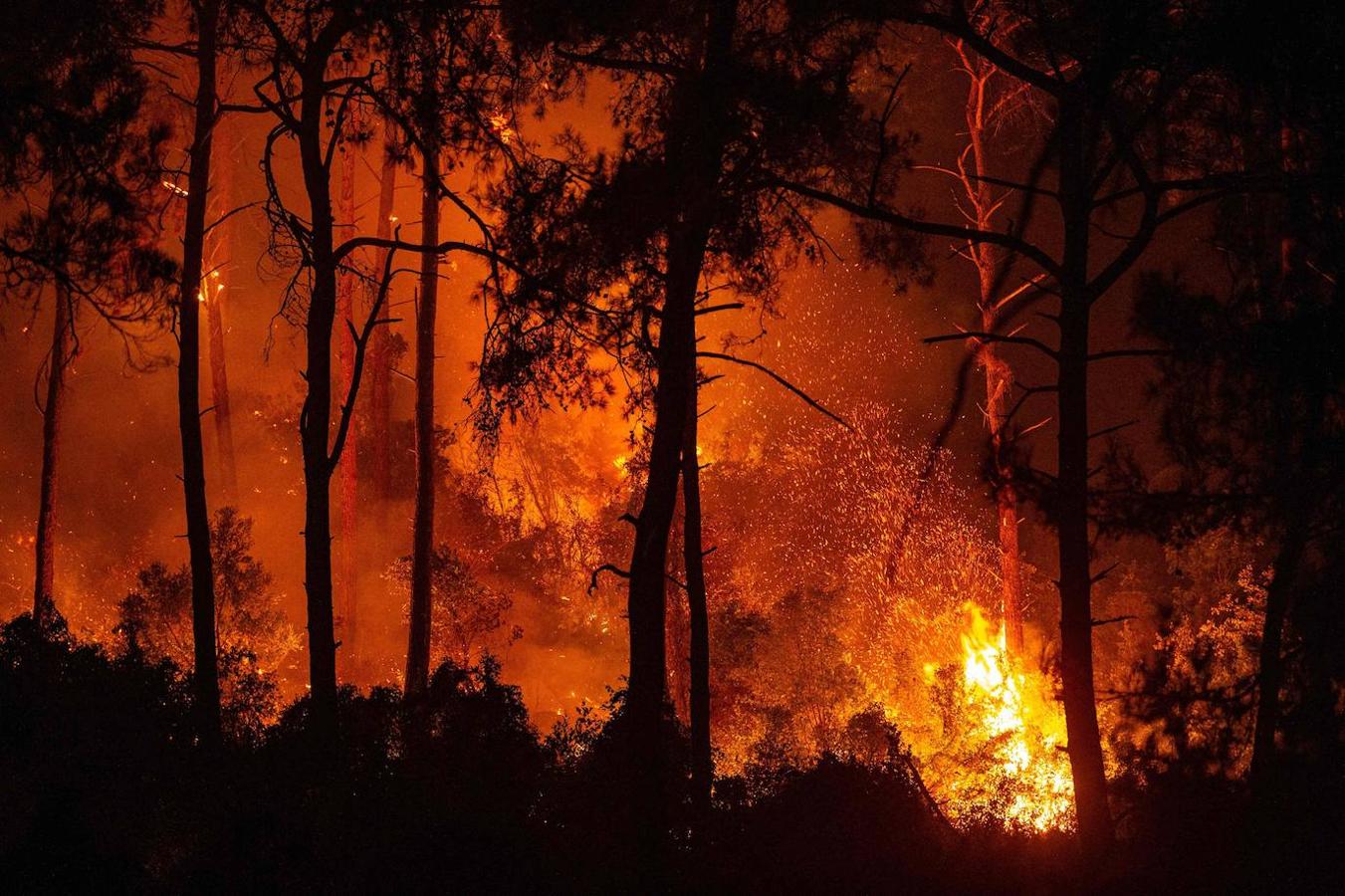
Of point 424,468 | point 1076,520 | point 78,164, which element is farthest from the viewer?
point 424,468

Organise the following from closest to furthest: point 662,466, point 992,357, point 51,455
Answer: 1. point 662,466
2. point 51,455
3. point 992,357

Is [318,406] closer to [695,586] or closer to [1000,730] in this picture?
[695,586]

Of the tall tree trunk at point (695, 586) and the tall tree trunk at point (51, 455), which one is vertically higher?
the tall tree trunk at point (51, 455)

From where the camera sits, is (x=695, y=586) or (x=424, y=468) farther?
(x=424, y=468)

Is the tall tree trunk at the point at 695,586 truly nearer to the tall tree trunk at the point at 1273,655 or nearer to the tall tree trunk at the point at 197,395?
the tall tree trunk at the point at 197,395

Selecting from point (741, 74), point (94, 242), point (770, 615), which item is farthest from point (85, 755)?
point (770, 615)

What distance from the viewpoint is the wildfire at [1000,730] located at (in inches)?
693

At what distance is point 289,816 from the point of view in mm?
6203

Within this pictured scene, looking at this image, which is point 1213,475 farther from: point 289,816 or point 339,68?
point 339,68

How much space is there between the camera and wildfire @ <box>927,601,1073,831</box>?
57.7ft

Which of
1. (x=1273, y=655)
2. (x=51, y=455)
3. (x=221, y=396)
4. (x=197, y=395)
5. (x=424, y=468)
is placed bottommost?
(x=1273, y=655)

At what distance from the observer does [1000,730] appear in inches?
786

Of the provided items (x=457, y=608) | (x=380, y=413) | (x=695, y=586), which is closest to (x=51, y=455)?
(x=457, y=608)

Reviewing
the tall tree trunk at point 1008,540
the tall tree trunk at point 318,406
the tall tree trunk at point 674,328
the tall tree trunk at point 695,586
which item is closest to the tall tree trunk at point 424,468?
the tall tree trunk at point 695,586
